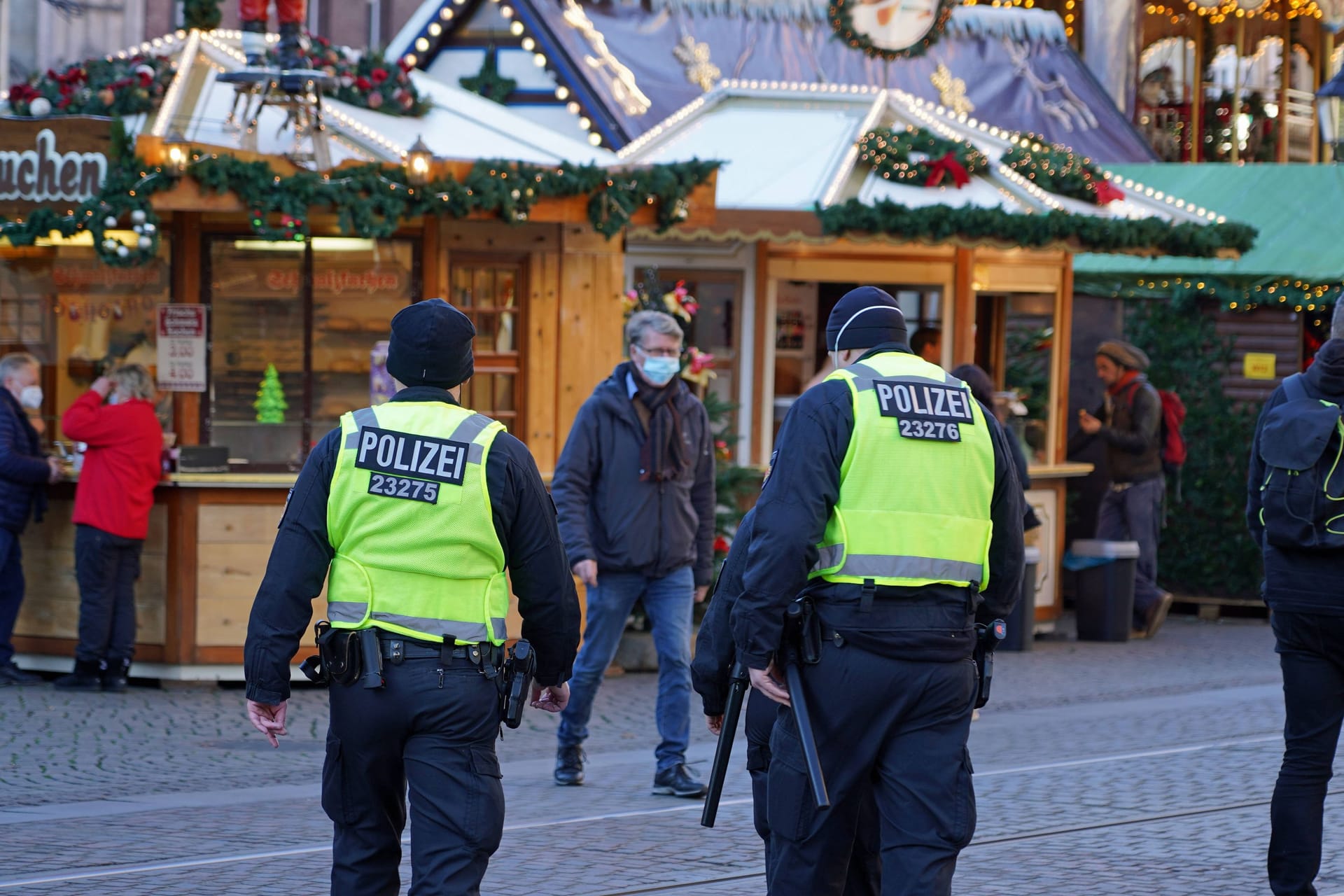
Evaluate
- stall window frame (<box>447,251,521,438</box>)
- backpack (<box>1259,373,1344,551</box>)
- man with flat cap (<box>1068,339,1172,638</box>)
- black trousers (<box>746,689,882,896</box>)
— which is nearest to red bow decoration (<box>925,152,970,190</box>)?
man with flat cap (<box>1068,339,1172,638</box>)

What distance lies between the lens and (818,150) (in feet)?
47.0

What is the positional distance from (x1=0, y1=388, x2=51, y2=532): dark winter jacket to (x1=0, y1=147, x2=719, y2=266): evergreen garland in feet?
3.38

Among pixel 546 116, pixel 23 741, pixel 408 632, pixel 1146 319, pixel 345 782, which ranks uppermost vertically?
pixel 546 116

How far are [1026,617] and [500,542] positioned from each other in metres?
9.21

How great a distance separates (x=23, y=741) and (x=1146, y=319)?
1060 cm

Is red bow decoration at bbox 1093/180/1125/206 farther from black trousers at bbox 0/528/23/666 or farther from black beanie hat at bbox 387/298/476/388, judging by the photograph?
black beanie hat at bbox 387/298/476/388

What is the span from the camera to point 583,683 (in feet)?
27.5

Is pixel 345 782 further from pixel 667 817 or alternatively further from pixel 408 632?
pixel 667 817

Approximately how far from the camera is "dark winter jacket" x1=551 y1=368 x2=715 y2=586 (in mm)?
8391

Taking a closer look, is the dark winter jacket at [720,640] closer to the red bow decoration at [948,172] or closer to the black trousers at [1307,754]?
the black trousers at [1307,754]

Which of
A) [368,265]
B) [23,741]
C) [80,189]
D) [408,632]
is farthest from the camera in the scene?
[368,265]

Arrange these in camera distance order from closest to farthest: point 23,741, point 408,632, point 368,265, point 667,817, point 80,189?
point 408,632 → point 667,817 → point 23,741 → point 80,189 → point 368,265

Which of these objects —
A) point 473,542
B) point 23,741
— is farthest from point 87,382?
point 473,542

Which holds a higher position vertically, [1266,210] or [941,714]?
[1266,210]
